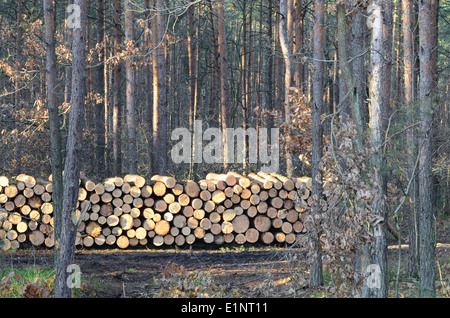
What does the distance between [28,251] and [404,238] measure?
1011 centimetres

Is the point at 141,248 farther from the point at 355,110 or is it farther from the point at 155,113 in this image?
the point at 355,110

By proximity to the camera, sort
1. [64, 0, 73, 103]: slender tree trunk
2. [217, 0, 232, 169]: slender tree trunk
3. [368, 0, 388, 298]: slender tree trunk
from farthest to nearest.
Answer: [217, 0, 232, 169]: slender tree trunk < [64, 0, 73, 103]: slender tree trunk < [368, 0, 388, 298]: slender tree trunk

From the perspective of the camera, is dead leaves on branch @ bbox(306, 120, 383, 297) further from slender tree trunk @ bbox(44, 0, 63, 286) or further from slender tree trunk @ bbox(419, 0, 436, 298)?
slender tree trunk @ bbox(44, 0, 63, 286)

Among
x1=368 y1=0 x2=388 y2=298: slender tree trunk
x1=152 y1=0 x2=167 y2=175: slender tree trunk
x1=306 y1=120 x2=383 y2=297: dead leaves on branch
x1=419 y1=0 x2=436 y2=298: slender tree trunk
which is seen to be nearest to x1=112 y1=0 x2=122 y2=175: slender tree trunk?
x1=152 y1=0 x2=167 y2=175: slender tree trunk

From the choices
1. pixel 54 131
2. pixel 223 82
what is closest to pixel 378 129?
pixel 54 131

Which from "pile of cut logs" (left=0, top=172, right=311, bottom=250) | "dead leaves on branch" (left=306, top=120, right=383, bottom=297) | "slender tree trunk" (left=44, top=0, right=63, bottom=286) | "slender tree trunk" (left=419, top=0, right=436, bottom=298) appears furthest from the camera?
"pile of cut logs" (left=0, top=172, right=311, bottom=250)

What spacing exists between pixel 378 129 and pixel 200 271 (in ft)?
12.8

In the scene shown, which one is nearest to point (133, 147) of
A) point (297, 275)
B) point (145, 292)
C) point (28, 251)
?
point (28, 251)

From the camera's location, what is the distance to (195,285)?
7320 mm

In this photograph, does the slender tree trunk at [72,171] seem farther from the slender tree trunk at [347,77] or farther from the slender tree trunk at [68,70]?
the slender tree trunk at [347,77]

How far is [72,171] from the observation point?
22.2 feet

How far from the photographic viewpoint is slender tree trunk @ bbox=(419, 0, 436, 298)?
22.2 feet

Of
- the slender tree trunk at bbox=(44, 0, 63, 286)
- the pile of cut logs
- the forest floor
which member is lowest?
the forest floor

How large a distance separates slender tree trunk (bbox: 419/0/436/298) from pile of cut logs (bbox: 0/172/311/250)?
192 inches
